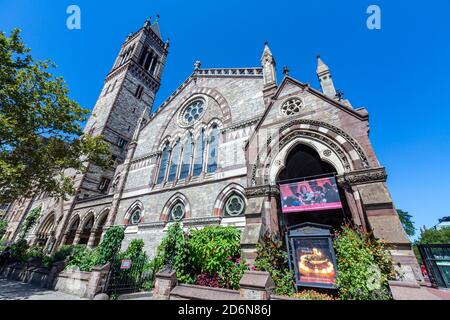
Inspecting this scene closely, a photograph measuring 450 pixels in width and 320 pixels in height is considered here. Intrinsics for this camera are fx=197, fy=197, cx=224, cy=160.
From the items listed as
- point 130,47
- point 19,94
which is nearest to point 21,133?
point 19,94

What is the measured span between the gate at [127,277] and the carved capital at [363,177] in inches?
368

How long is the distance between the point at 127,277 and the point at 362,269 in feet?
31.2

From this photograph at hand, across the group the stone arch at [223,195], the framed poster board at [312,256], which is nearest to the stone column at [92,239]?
the stone arch at [223,195]

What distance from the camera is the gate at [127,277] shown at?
8266 mm

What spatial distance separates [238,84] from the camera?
51.9 ft

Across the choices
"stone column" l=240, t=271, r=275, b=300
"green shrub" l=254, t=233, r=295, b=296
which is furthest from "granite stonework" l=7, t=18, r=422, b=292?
"stone column" l=240, t=271, r=275, b=300

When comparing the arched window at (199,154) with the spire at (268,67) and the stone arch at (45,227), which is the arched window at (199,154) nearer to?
the spire at (268,67)

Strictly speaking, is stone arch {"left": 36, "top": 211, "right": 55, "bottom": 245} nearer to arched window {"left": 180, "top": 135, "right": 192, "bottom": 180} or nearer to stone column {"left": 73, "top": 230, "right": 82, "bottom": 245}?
stone column {"left": 73, "top": 230, "right": 82, "bottom": 245}

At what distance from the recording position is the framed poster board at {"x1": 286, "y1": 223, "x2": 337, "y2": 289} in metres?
6.16

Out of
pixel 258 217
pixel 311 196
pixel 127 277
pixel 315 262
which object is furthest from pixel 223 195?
pixel 315 262
